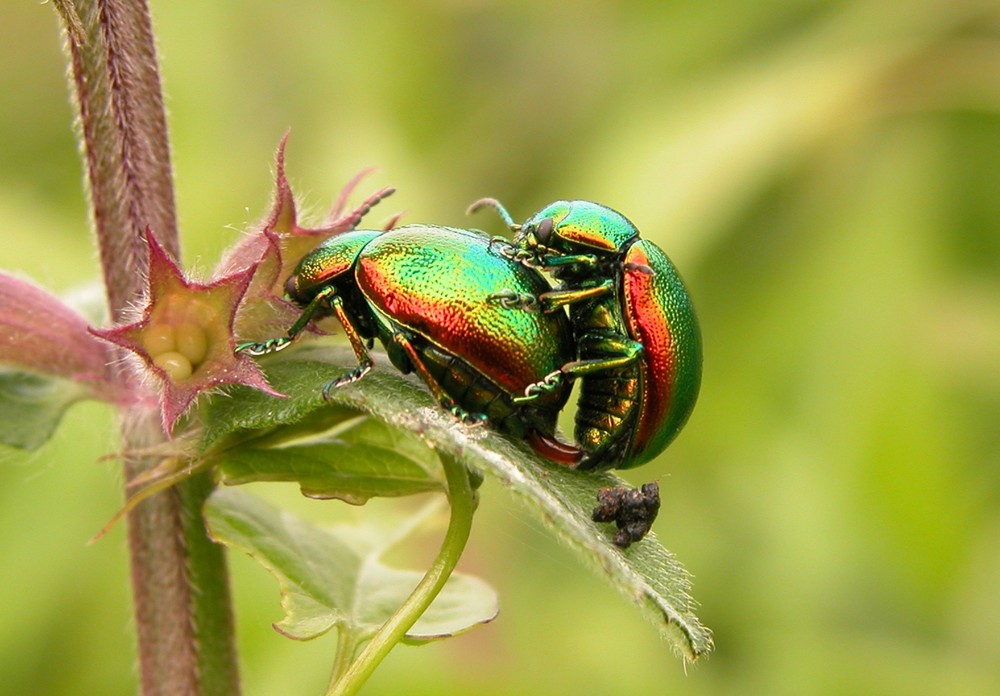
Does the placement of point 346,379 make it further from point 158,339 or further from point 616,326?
point 616,326

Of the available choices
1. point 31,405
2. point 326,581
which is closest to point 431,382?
point 326,581

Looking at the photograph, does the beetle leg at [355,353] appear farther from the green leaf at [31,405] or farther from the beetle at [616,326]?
the green leaf at [31,405]

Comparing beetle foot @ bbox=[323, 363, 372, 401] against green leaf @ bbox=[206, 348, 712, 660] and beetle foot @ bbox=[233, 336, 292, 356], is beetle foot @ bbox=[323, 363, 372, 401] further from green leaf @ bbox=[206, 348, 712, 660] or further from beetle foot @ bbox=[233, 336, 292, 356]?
beetle foot @ bbox=[233, 336, 292, 356]

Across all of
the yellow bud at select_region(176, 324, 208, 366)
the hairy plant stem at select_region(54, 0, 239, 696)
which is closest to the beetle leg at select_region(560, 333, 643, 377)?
the yellow bud at select_region(176, 324, 208, 366)

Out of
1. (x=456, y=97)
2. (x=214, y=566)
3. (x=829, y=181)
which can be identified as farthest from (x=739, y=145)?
(x=214, y=566)

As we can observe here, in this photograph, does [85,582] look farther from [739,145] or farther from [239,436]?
[739,145]

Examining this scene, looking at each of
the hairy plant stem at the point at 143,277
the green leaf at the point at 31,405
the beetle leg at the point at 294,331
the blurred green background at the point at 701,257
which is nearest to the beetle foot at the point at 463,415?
the beetle leg at the point at 294,331
